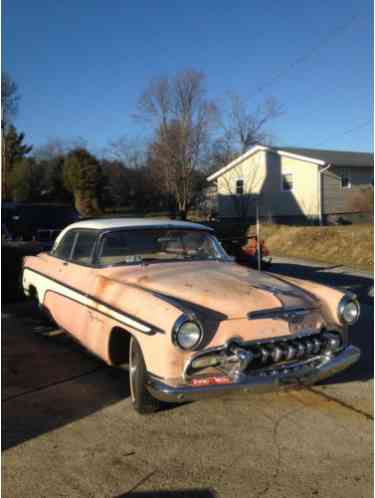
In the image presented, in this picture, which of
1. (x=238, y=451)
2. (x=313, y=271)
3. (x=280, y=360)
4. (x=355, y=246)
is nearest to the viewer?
(x=238, y=451)

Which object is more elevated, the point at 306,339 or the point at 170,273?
the point at 170,273

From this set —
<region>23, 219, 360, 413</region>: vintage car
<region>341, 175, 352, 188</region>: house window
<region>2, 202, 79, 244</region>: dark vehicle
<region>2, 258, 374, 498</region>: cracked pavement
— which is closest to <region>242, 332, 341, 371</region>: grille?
<region>23, 219, 360, 413</region>: vintage car

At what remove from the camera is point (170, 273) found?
438 cm

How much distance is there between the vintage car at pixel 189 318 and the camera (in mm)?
3340

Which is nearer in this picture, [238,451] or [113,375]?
[238,451]

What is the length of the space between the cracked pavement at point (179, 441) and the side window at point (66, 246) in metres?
1.35

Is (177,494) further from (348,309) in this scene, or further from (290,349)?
(348,309)

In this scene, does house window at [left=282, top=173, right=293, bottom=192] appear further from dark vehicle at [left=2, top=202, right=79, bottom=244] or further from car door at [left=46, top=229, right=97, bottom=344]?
car door at [left=46, top=229, right=97, bottom=344]

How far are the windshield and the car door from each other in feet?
0.67

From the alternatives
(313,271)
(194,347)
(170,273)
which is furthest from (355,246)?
(194,347)

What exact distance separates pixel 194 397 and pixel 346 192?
2362cm

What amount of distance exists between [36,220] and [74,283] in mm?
8914

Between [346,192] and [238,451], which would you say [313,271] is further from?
[346,192]

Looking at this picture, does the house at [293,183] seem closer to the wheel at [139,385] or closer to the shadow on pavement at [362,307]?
the shadow on pavement at [362,307]
